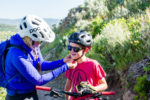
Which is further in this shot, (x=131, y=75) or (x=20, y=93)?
(x=131, y=75)

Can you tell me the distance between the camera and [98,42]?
7449mm

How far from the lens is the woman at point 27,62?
9.78 ft

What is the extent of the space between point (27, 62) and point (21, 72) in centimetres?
17

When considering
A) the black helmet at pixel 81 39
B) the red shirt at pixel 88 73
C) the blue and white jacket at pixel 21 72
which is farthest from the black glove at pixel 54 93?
the black helmet at pixel 81 39

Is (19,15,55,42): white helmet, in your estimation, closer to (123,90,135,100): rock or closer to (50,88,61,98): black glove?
(50,88,61,98): black glove

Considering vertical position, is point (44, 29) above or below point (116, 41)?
above

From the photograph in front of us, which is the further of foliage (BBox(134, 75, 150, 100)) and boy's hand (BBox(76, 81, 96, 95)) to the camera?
foliage (BBox(134, 75, 150, 100))

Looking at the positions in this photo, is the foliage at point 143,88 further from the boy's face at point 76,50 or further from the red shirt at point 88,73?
the boy's face at point 76,50

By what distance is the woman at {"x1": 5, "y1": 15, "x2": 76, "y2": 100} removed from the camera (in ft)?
9.78

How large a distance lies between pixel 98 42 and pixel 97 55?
27.7 inches

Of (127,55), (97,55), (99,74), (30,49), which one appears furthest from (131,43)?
(30,49)

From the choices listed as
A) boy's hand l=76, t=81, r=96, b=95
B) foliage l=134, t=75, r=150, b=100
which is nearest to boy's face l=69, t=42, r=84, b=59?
boy's hand l=76, t=81, r=96, b=95

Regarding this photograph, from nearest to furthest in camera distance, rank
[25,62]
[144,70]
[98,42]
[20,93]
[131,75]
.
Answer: [25,62]
[20,93]
[144,70]
[131,75]
[98,42]

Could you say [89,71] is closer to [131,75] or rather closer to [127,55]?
[131,75]
